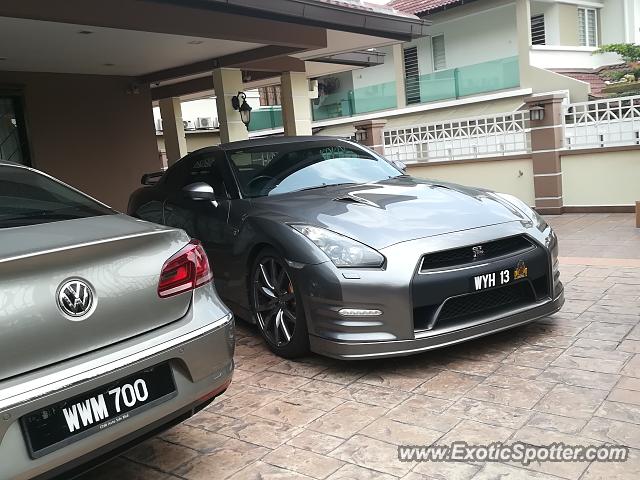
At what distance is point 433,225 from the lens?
3.68 meters

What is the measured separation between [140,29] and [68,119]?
3.94 metres

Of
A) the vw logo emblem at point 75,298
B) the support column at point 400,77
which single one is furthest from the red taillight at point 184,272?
the support column at point 400,77

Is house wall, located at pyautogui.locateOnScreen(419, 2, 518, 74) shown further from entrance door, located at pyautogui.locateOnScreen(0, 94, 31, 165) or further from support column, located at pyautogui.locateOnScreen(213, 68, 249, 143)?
entrance door, located at pyautogui.locateOnScreen(0, 94, 31, 165)

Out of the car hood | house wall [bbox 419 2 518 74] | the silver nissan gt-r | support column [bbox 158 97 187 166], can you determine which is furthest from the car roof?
house wall [bbox 419 2 518 74]

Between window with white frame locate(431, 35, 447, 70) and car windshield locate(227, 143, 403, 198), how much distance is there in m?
15.6

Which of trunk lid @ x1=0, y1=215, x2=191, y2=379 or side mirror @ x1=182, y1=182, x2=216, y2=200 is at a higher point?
side mirror @ x1=182, y1=182, x2=216, y2=200

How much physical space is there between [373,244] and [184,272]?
132 centimetres

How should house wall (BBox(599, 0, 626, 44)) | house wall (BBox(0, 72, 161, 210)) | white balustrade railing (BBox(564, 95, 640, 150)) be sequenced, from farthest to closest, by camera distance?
1. house wall (BBox(599, 0, 626, 44))
2. house wall (BBox(0, 72, 161, 210))
3. white balustrade railing (BBox(564, 95, 640, 150))

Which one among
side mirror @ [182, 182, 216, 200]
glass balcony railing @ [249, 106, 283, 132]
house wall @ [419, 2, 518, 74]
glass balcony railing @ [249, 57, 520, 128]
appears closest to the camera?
side mirror @ [182, 182, 216, 200]

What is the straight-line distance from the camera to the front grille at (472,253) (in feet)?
11.5

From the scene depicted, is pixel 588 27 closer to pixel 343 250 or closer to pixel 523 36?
pixel 523 36

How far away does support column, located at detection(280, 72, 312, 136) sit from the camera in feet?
35.0

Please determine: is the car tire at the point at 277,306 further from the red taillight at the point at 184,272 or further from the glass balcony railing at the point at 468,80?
the glass balcony railing at the point at 468,80

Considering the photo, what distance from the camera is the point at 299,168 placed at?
15.8ft
